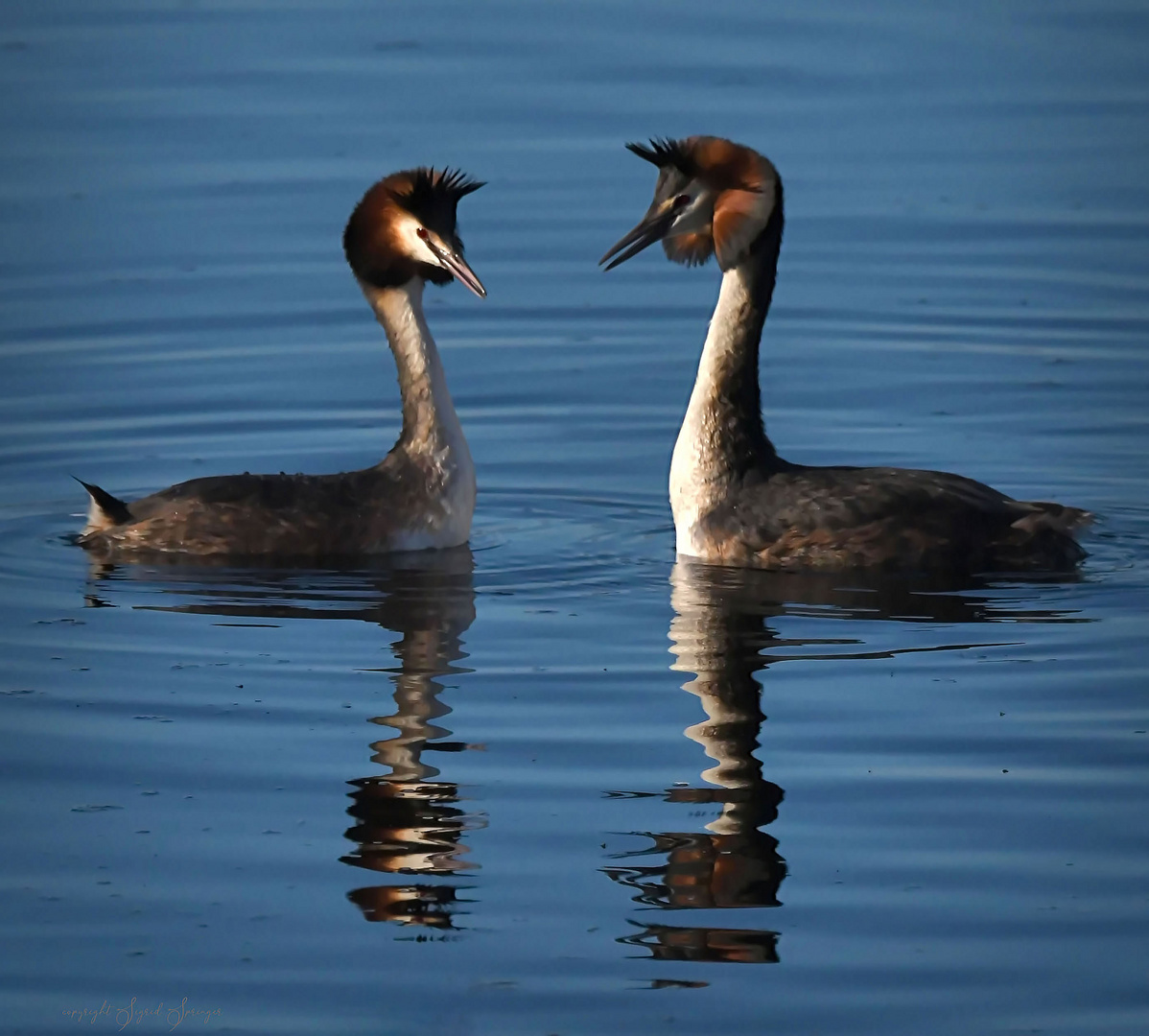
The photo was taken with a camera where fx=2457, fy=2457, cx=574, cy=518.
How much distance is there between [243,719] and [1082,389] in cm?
704

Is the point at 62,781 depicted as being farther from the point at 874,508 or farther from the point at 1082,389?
the point at 1082,389

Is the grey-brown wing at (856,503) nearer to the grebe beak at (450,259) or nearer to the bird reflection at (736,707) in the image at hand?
the bird reflection at (736,707)

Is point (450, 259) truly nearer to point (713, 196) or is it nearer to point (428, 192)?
point (428, 192)

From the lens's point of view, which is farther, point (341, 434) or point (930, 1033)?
point (341, 434)

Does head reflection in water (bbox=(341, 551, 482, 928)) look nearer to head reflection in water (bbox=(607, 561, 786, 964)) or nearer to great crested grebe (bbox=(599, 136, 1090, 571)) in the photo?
head reflection in water (bbox=(607, 561, 786, 964))

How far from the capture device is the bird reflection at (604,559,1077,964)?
785cm

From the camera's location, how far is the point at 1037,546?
11.5m

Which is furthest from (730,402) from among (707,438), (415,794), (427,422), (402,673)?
(415,794)

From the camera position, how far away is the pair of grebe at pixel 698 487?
37.7ft

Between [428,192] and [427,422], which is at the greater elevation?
[428,192]

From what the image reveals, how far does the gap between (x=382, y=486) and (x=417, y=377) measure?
2.25 ft

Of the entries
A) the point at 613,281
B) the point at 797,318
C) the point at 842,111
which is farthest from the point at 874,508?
the point at 842,111

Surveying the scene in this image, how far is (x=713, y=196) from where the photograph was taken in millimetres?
12047

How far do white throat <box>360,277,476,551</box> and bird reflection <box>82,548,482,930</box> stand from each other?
0.46 ft
